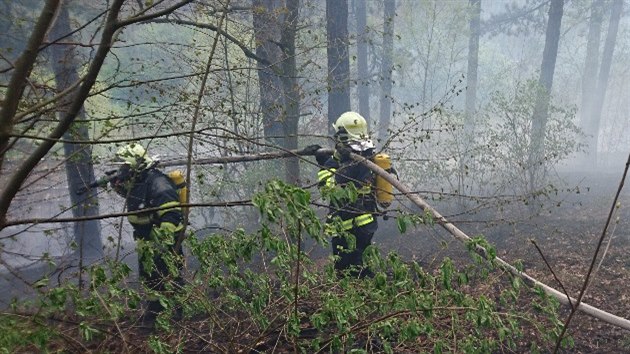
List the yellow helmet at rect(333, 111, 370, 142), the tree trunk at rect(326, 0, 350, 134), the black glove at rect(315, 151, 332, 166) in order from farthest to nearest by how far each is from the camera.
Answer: the tree trunk at rect(326, 0, 350, 134) → the yellow helmet at rect(333, 111, 370, 142) → the black glove at rect(315, 151, 332, 166)

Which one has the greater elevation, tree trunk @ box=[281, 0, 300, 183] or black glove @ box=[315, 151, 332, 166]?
tree trunk @ box=[281, 0, 300, 183]

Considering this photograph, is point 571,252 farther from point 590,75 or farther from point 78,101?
point 590,75

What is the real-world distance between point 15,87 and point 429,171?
12496mm

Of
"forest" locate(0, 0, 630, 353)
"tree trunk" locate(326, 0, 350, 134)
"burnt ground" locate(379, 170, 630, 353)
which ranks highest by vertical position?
"tree trunk" locate(326, 0, 350, 134)

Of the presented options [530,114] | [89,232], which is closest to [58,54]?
[89,232]

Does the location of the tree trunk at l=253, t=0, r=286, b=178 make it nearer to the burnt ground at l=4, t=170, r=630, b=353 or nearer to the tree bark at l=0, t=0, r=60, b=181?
the burnt ground at l=4, t=170, r=630, b=353

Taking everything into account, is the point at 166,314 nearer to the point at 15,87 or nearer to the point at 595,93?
the point at 15,87

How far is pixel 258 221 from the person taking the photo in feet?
33.9

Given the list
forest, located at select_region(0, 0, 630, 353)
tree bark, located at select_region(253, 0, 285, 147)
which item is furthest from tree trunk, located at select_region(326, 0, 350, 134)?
tree bark, located at select_region(253, 0, 285, 147)

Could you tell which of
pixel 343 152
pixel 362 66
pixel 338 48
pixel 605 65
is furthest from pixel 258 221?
pixel 605 65

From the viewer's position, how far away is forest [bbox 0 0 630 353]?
2510 mm

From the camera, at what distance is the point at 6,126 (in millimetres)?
1974

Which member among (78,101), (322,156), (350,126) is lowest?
(322,156)

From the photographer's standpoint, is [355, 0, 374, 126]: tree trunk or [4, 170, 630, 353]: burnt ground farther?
[355, 0, 374, 126]: tree trunk
